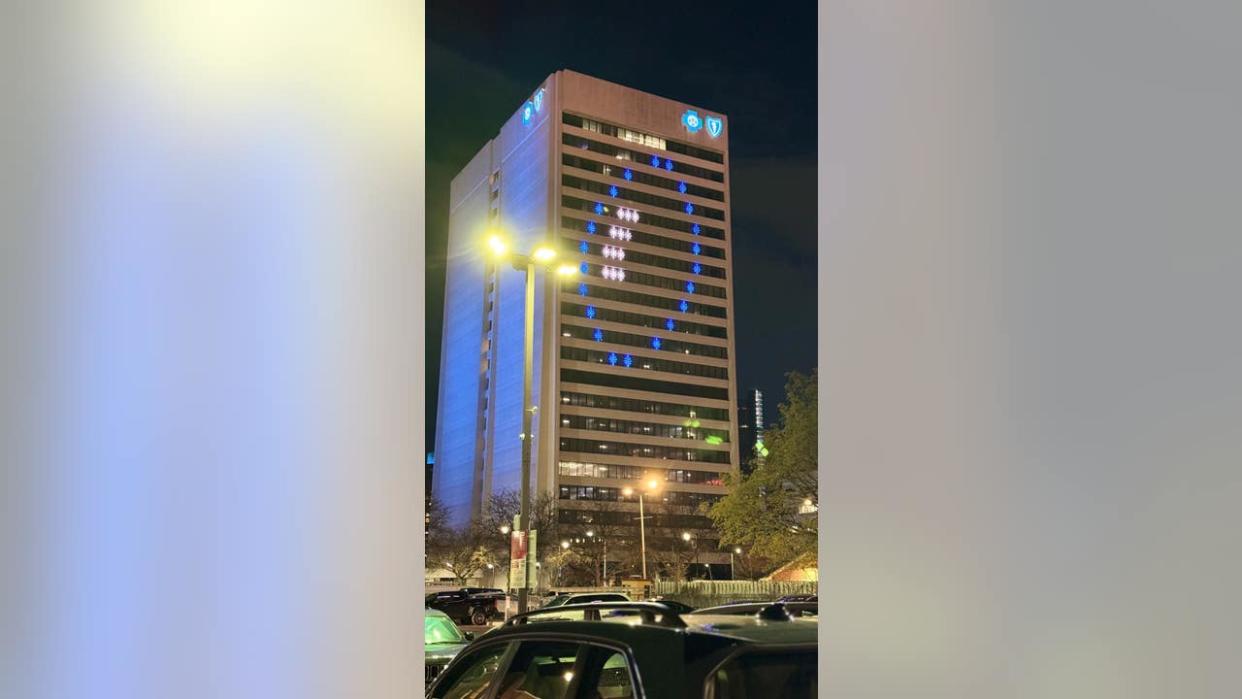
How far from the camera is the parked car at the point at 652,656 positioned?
1.19m

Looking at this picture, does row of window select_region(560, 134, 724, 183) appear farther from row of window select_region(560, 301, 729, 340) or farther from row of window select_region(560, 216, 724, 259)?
row of window select_region(560, 301, 729, 340)

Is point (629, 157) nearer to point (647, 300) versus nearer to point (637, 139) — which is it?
point (637, 139)

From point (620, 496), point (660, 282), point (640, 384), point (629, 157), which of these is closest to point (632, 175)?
point (629, 157)

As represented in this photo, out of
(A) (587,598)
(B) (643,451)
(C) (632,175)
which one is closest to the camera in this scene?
(A) (587,598)

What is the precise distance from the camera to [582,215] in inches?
151

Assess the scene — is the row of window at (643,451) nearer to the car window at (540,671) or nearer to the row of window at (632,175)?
the row of window at (632,175)

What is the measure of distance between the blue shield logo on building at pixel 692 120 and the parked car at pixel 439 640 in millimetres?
2144

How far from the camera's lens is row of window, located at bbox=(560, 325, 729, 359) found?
4.02 metres

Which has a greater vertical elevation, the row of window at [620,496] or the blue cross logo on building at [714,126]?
the blue cross logo on building at [714,126]

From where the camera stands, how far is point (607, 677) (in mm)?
1329

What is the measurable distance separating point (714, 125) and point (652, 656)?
3.16 meters

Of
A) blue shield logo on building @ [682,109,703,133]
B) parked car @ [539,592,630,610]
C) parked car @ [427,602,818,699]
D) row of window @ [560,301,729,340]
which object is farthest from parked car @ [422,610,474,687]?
blue shield logo on building @ [682,109,703,133]

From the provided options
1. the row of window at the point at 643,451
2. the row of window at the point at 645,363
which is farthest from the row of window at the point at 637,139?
the row of window at the point at 643,451
